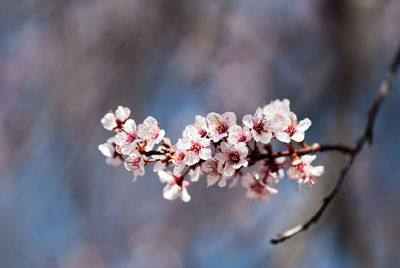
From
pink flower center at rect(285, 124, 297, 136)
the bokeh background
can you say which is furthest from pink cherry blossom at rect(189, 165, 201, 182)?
the bokeh background

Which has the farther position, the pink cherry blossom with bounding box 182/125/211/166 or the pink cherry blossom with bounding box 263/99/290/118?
the pink cherry blossom with bounding box 263/99/290/118

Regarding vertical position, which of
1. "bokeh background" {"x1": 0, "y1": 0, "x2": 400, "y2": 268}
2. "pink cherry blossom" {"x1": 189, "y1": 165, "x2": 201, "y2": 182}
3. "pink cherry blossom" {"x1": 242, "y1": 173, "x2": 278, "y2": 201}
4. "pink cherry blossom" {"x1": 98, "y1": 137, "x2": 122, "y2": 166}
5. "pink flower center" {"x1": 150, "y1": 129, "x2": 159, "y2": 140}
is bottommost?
"pink cherry blossom" {"x1": 242, "y1": 173, "x2": 278, "y2": 201}

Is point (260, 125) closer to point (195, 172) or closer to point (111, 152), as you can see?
point (195, 172)

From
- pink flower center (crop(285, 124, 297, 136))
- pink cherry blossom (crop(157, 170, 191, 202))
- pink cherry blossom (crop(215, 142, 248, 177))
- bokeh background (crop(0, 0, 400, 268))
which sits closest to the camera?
pink cherry blossom (crop(215, 142, 248, 177))

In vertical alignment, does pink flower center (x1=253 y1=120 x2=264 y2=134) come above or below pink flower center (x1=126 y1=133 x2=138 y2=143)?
below

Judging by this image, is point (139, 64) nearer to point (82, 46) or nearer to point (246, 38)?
point (82, 46)

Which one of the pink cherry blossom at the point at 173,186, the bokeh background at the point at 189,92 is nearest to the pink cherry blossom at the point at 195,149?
the pink cherry blossom at the point at 173,186

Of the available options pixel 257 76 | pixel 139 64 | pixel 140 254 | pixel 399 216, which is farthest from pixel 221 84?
pixel 399 216

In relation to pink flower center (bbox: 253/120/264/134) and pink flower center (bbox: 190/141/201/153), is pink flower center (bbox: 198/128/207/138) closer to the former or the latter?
pink flower center (bbox: 190/141/201/153)
